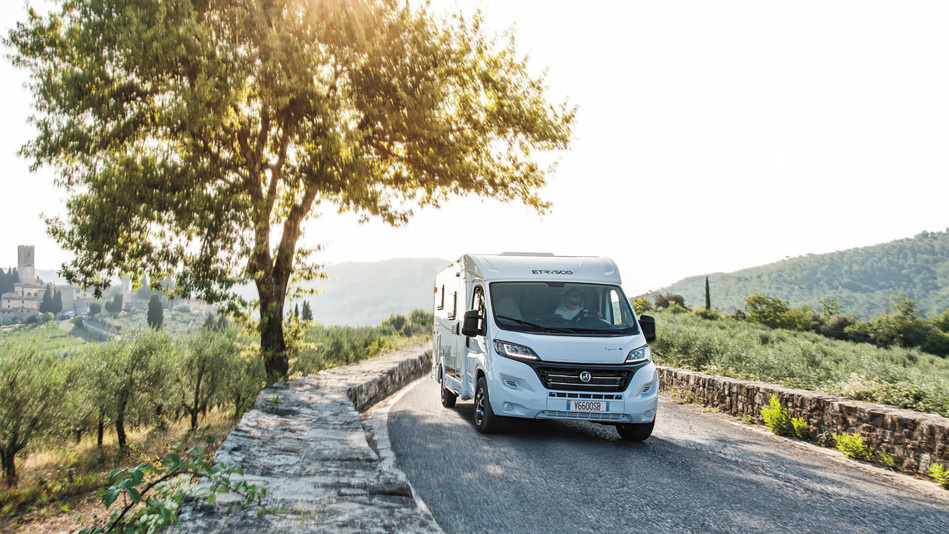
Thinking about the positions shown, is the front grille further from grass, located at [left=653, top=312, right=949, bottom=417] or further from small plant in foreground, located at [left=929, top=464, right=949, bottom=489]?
grass, located at [left=653, top=312, right=949, bottom=417]

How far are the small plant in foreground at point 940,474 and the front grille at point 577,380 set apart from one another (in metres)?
3.21

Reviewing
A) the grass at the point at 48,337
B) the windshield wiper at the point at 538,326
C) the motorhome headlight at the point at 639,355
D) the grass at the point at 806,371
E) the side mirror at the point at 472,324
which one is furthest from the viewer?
the side mirror at the point at 472,324

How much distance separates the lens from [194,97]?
10398 mm

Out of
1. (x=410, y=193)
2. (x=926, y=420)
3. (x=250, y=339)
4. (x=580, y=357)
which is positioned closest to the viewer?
(x=926, y=420)

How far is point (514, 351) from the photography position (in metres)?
8.29

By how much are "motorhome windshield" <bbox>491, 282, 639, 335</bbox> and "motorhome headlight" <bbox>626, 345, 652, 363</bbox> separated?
1.17 ft

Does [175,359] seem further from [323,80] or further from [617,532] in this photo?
[617,532]

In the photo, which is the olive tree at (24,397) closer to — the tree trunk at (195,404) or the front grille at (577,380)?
the tree trunk at (195,404)

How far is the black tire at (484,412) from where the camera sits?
332 inches

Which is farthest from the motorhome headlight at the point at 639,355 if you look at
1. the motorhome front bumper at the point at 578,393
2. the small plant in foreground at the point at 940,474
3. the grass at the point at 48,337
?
the grass at the point at 48,337

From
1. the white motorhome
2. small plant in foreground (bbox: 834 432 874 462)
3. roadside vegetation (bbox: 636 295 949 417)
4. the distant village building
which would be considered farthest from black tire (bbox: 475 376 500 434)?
the distant village building

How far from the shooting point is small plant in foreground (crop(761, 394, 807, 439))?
341 inches

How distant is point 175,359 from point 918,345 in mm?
65145

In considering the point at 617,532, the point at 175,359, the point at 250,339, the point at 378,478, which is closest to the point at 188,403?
the point at 175,359
